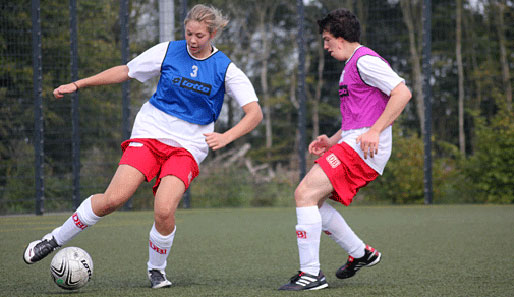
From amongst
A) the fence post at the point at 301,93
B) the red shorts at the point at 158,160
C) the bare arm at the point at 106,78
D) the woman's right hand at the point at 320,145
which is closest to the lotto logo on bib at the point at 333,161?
the woman's right hand at the point at 320,145

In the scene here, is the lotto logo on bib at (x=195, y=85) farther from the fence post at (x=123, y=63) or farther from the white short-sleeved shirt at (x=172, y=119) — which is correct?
the fence post at (x=123, y=63)

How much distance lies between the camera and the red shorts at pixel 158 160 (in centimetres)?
391

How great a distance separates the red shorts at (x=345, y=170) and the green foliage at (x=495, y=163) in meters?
7.25

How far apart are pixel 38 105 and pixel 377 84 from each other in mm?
7291

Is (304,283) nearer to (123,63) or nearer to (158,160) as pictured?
(158,160)

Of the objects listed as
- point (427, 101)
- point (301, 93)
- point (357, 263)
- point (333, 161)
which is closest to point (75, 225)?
point (333, 161)

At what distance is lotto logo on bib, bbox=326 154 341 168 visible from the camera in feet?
12.4

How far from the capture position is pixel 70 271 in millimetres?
3639

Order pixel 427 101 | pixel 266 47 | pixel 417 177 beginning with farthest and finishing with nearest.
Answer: pixel 266 47, pixel 417 177, pixel 427 101

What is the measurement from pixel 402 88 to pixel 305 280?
3.98 feet

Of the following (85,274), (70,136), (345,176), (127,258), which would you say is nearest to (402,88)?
(345,176)

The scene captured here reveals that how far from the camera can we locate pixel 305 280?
3678mm

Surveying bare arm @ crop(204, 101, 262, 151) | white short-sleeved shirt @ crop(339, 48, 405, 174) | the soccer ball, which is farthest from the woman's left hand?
the soccer ball

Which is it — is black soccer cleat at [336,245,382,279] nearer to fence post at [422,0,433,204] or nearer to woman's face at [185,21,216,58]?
woman's face at [185,21,216,58]
